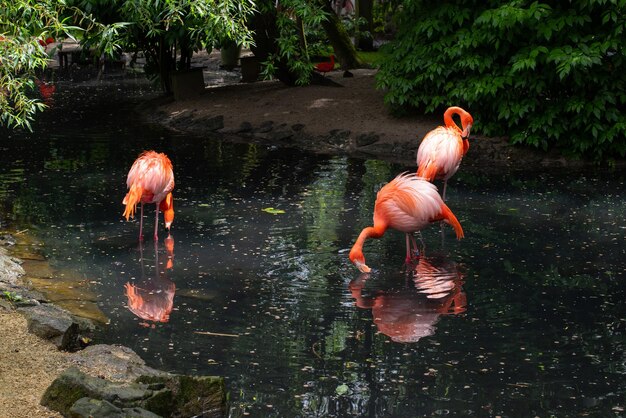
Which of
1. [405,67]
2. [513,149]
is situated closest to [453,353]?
[513,149]

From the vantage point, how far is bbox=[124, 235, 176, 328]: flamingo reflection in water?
5613 mm

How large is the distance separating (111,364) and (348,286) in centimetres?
200

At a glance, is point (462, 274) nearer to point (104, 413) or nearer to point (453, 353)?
point (453, 353)

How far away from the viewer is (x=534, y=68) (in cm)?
1014

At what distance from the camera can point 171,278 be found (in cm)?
627

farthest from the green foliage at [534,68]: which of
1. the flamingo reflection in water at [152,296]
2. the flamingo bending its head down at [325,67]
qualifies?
the flamingo reflection in water at [152,296]

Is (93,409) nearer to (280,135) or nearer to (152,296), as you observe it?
(152,296)

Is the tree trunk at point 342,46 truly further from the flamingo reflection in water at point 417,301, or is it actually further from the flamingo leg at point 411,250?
the flamingo reflection in water at point 417,301

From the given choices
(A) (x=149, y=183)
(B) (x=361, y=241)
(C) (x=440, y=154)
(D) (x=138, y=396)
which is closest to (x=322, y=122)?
(C) (x=440, y=154)

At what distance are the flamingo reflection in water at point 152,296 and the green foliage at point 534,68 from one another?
17.6 ft

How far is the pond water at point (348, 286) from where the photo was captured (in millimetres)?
4605

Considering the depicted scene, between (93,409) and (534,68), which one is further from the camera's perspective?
(534,68)

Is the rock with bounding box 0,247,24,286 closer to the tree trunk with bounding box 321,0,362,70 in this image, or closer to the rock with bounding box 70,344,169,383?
the rock with bounding box 70,344,169,383

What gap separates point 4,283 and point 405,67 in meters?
6.88
